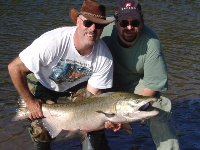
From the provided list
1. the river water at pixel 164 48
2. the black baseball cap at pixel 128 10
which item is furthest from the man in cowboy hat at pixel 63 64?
the river water at pixel 164 48

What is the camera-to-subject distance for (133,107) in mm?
3996

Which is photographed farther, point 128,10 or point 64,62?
point 128,10

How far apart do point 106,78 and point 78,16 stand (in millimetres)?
1001

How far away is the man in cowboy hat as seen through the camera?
4.38 metres

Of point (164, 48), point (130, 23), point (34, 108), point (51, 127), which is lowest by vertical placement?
point (164, 48)

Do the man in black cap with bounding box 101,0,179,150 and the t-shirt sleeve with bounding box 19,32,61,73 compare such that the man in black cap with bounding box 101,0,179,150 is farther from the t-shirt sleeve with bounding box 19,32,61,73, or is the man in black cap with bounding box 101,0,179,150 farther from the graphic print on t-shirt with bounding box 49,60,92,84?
the t-shirt sleeve with bounding box 19,32,61,73

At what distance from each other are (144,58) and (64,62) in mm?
1225

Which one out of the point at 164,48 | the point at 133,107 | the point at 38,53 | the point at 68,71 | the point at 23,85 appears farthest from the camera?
the point at 164,48

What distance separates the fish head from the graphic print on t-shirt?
2.92 feet

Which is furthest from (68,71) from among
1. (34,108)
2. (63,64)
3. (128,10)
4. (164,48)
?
(164,48)

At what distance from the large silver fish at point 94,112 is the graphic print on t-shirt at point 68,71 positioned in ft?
1.49

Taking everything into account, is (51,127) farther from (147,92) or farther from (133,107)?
(147,92)

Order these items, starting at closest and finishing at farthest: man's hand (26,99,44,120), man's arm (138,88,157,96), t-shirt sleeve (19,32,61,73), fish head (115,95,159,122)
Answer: fish head (115,95,159,122)
t-shirt sleeve (19,32,61,73)
man's hand (26,99,44,120)
man's arm (138,88,157,96)

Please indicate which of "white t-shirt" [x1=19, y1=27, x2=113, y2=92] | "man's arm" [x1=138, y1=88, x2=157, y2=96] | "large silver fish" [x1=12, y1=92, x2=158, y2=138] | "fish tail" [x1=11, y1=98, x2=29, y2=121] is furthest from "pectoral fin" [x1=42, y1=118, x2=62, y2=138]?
"man's arm" [x1=138, y1=88, x2=157, y2=96]
